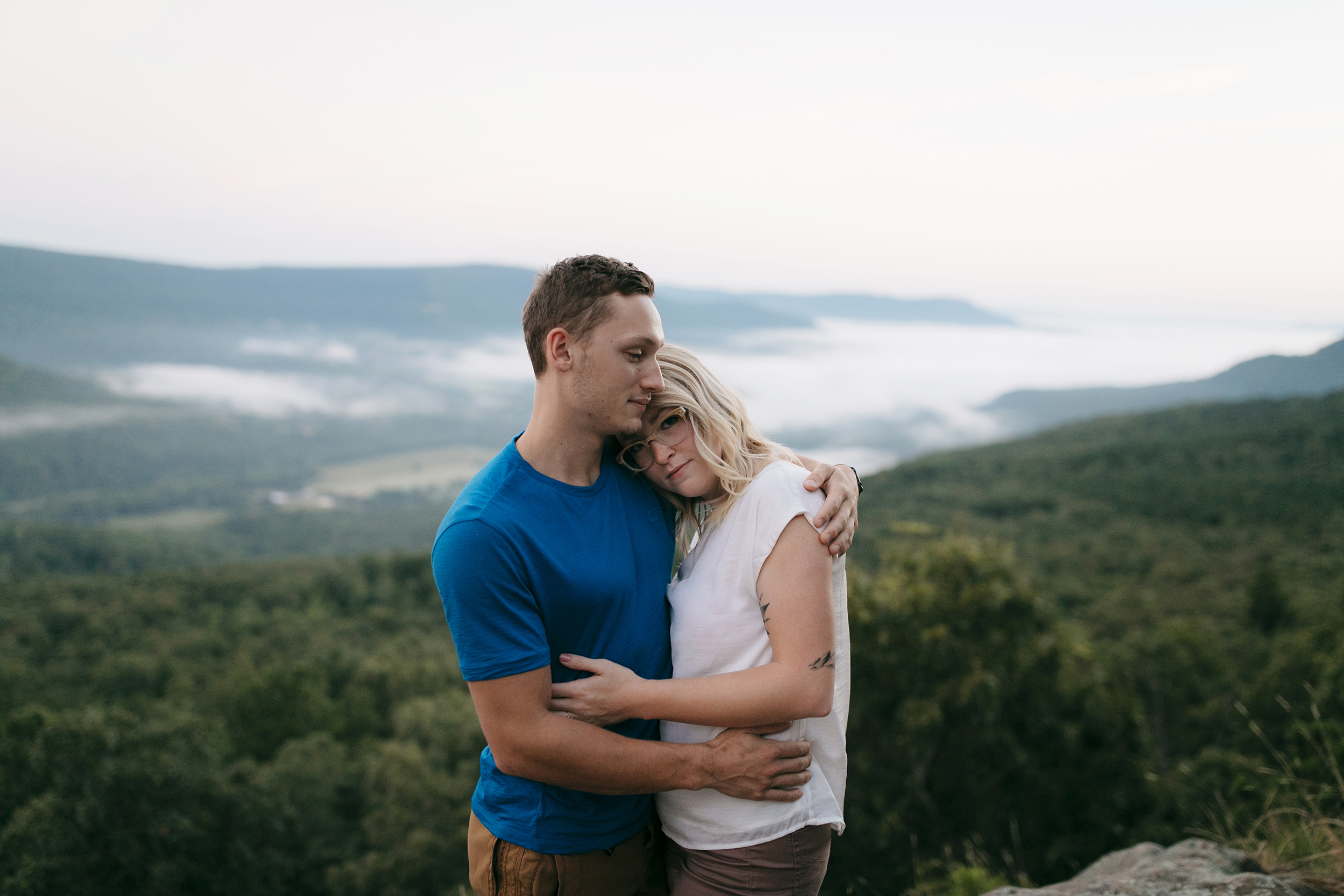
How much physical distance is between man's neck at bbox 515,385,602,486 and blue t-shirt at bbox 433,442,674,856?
0.15ft

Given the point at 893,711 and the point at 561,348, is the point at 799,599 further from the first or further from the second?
the point at 893,711

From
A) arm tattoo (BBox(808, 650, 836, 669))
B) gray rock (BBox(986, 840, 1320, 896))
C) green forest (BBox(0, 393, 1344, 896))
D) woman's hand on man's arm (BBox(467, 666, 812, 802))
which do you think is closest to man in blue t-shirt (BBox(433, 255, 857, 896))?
woman's hand on man's arm (BBox(467, 666, 812, 802))

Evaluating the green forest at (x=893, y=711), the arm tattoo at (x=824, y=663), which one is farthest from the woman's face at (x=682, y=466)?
the green forest at (x=893, y=711)

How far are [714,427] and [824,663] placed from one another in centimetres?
85

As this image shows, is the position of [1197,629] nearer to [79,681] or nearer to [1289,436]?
[79,681]

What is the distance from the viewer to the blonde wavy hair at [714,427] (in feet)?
8.95

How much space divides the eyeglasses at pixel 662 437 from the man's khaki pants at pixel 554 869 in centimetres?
131

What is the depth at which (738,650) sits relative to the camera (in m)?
2.59

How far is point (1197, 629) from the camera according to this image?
1121 inches

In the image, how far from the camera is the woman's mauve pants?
2.55m

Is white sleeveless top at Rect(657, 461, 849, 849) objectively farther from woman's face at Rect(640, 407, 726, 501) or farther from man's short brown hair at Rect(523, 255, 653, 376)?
man's short brown hair at Rect(523, 255, 653, 376)

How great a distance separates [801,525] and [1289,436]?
9415cm

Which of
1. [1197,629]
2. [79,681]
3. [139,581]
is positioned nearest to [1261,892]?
[1197,629]

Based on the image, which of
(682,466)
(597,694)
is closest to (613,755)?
(597,694)
